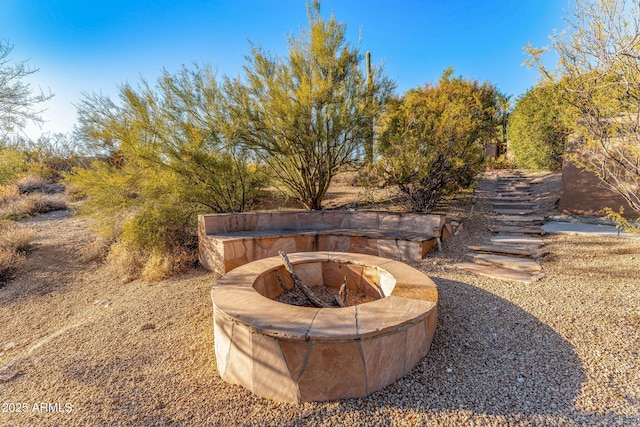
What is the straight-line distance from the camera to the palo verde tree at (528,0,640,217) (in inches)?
123

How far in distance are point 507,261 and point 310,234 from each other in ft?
9.60

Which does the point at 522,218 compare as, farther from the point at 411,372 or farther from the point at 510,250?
the point at 411,372

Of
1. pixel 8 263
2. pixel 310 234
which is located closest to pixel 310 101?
pixel 310 234

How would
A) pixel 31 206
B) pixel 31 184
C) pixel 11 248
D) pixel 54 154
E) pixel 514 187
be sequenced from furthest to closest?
pixel 54 154 → pixel 31 184 → pixel 31 206 → pixel 514 187 → pixel 11 248

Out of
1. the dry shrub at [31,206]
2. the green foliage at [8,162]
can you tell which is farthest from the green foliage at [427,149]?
the dry shrub at [31,206]

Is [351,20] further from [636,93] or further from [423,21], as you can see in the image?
[636,93]

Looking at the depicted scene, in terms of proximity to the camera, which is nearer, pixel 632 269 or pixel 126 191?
pixel 632 269

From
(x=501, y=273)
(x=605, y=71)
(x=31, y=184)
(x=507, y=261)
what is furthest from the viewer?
(x=31, y=184)

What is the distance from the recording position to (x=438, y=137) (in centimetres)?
573

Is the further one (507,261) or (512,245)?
(512,245)

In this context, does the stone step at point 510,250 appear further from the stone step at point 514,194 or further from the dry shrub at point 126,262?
the dry shrub at point 126,262

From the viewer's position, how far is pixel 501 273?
3857 mm

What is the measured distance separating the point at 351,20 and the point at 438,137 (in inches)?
117

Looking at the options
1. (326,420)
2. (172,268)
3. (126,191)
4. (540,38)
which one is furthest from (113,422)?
(540,38)
